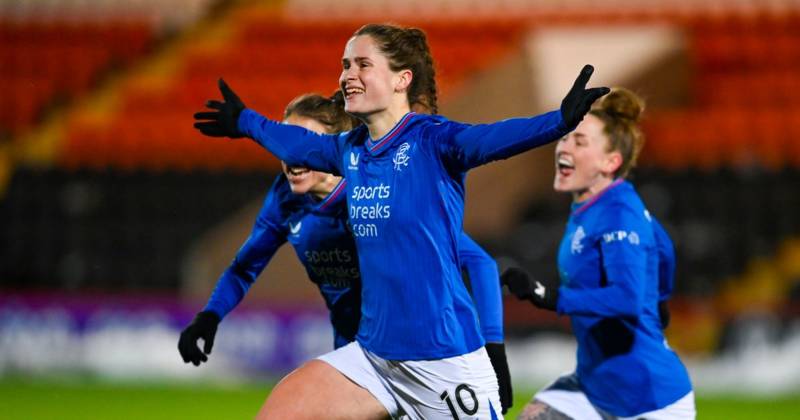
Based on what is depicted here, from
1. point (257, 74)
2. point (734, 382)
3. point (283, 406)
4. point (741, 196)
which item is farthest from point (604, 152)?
point (257, 74)

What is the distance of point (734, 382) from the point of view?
1124 cm

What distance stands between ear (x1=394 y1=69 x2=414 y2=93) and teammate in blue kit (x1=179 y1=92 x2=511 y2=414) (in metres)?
0.67

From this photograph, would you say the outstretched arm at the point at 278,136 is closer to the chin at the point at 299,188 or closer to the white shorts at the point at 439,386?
the chin at the point at 299,188

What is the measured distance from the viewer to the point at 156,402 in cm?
1005

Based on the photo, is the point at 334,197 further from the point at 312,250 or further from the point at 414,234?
the point at 414,234

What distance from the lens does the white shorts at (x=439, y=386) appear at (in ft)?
13.3

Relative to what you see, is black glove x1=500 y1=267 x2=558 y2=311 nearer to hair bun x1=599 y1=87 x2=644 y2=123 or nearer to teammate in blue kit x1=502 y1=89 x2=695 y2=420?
teammate in blue kit x1=502 y1=89 x2=695 y2=420

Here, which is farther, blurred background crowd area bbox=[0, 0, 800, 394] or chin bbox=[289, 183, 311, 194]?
blurred background crowd area bbox=[0, 0, 800, 394]

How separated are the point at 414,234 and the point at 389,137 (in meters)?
0.37

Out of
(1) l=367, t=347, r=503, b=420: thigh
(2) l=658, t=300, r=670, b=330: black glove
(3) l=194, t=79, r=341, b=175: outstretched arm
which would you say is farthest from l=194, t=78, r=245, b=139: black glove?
(2) l=658, t=300, r=670, b=330: black glove

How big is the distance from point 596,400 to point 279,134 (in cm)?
180

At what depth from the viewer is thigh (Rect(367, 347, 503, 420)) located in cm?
405

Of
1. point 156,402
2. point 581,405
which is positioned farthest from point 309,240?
point 156,402

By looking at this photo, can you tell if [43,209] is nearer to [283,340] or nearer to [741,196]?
[283,340]
